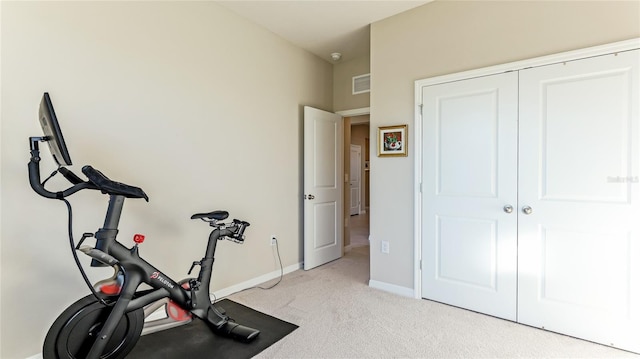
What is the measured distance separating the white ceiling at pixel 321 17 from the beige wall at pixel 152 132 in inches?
6.3

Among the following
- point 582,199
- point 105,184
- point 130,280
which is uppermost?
point 105,184

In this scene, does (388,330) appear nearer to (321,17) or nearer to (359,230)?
(321,17)

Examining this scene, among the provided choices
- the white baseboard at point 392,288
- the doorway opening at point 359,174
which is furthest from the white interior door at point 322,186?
the doorway opening at point 359,174

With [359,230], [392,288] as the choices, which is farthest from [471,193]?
[359,230]

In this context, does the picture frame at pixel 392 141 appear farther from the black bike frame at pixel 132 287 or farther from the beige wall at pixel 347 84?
the black bike frame at pixel 132 287

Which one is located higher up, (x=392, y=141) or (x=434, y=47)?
(x=434, y=47)

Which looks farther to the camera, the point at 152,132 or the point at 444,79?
the point at 444,79

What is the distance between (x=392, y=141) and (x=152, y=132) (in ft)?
6.85

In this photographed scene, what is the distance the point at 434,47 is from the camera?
277 centimetres

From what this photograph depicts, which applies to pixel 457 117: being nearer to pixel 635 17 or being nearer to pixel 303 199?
pixel 635 17

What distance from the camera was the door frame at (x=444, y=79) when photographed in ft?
6.76

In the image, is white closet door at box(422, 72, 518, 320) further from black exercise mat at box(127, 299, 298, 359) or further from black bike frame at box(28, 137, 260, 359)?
black bike frame at box(28, 137, 260, 359)

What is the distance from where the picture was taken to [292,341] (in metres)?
2.13

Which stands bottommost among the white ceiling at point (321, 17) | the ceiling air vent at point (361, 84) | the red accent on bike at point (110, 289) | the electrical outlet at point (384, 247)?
the electrical outlet at point (384, 247)
